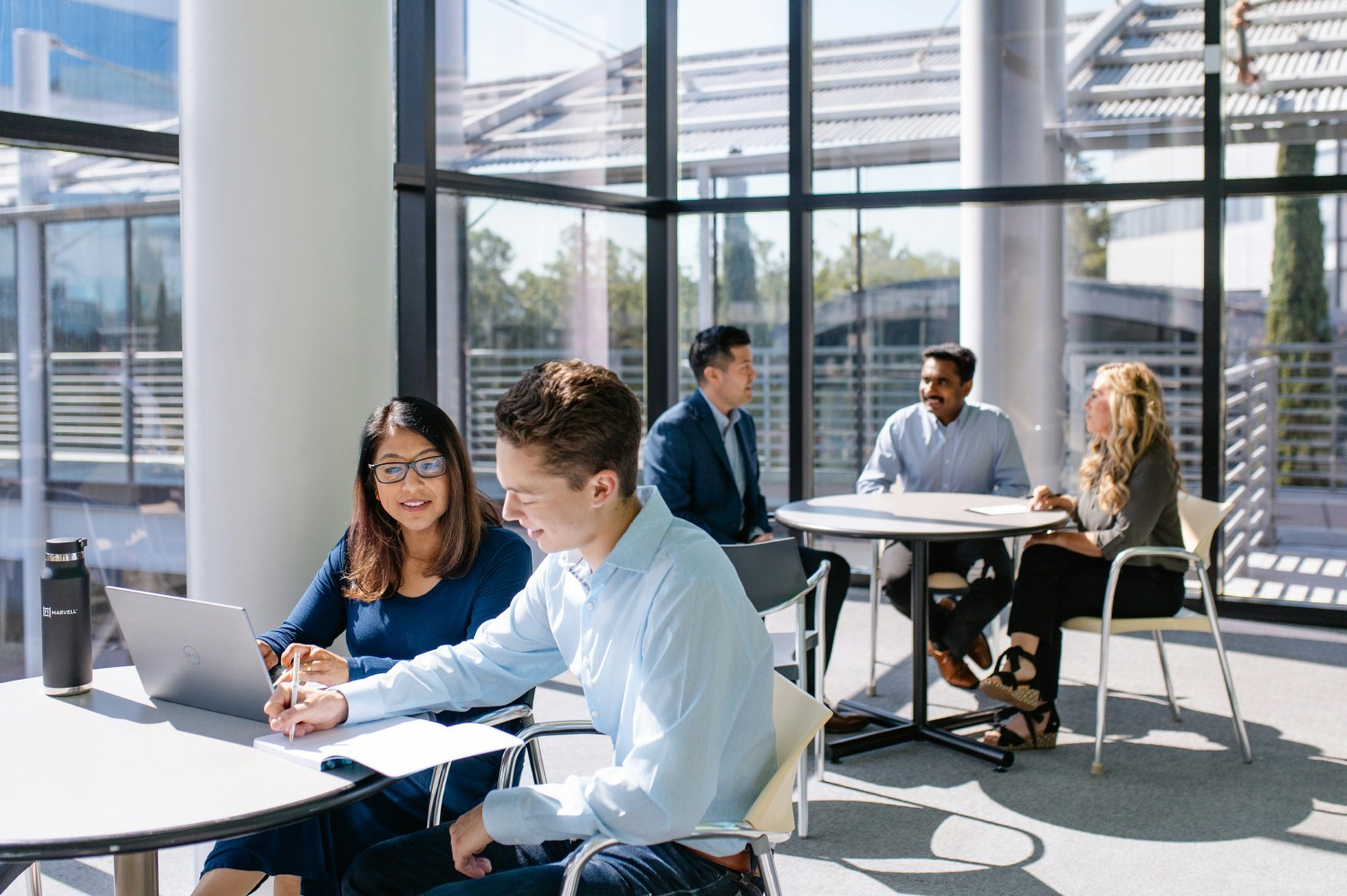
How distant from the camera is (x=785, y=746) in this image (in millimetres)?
1861

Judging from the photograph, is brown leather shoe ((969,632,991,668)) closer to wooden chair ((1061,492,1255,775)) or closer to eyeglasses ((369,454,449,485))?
wooden chair ((1061,492,1255,775))

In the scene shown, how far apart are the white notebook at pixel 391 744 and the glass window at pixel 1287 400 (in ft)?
17.1

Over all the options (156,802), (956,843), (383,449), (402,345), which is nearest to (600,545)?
(156,802)

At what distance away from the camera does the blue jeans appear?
1.70m

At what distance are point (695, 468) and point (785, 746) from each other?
8.36 feet

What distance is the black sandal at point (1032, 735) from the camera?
411 cm

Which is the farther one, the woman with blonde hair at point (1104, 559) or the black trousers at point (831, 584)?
the black trousers at point (831, 584)

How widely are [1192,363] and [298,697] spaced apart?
5.26m

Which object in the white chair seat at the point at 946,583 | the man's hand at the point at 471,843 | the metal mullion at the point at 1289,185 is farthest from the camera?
the metal mullion at the point at 1289,185

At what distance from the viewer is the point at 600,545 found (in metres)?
1.81

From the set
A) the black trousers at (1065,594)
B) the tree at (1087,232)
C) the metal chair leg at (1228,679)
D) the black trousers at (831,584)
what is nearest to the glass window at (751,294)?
the tree at (1087,232)

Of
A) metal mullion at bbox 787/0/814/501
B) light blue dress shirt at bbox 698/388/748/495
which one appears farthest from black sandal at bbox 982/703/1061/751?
metal mullion at bbox 787/0/814/501

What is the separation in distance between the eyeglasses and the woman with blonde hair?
2.32 m

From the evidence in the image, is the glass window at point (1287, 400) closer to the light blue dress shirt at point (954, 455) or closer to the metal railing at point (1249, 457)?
the metal railing at point (1249, 457)
